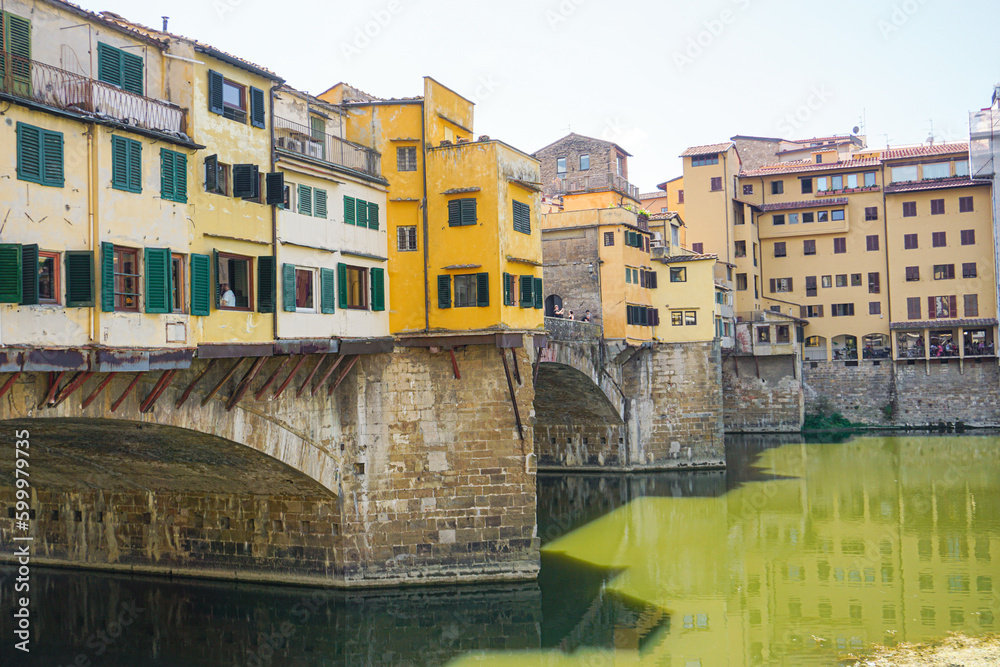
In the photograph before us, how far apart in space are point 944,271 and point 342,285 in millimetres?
47630

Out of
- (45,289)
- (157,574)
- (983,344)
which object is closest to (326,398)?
(157,574)

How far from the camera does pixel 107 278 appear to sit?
49.0 ft

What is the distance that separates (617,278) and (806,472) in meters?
12.5

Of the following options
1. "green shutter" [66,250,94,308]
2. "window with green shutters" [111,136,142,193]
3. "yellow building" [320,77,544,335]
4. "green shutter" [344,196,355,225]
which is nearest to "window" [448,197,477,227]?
"yellow building" [320,77,544,335]

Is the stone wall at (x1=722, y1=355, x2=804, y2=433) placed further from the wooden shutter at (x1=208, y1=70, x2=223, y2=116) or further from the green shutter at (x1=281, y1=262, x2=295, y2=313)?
the wooden shutter at (x1=208, y1=70, x2=223, y2=116)

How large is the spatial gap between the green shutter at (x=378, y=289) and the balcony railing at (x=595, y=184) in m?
24.0

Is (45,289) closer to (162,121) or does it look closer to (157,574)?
(162,121)

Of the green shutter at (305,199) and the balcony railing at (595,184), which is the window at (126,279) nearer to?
the green shutter at (305,199)

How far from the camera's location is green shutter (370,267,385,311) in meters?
22.4

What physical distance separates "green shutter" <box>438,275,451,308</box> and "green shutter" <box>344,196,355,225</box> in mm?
2748

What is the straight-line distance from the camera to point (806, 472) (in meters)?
42.2


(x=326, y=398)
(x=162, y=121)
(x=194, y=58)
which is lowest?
(x=326, y=398)

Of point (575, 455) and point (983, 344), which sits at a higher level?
point (983, 344)

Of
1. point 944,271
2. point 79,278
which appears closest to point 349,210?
point 79,278
